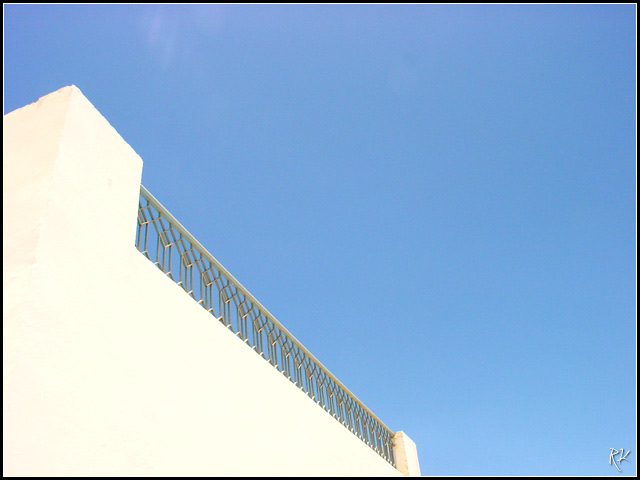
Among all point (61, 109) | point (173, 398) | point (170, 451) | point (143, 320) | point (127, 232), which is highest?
point (61, 109)

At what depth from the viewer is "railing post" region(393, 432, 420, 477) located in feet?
25.0

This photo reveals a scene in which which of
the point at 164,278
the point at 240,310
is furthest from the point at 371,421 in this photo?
the point at 164,278

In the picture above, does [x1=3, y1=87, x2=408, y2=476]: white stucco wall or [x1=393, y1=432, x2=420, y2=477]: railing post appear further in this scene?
[x1=393, y1=432, x2=420, y2=477]: railing post

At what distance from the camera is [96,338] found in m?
2.72

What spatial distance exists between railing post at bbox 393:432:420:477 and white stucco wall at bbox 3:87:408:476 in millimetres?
3939

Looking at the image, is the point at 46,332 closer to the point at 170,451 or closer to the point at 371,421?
the point at 170,451

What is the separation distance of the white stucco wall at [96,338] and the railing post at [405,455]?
12.9ft

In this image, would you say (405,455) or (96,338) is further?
(405,455)

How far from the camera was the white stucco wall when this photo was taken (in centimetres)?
230

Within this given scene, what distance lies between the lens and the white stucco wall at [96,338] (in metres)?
2.30

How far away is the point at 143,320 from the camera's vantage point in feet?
10.5

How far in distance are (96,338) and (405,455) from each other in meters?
6.07

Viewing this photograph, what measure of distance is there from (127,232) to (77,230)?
1.75ft

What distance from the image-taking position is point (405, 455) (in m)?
7.70
